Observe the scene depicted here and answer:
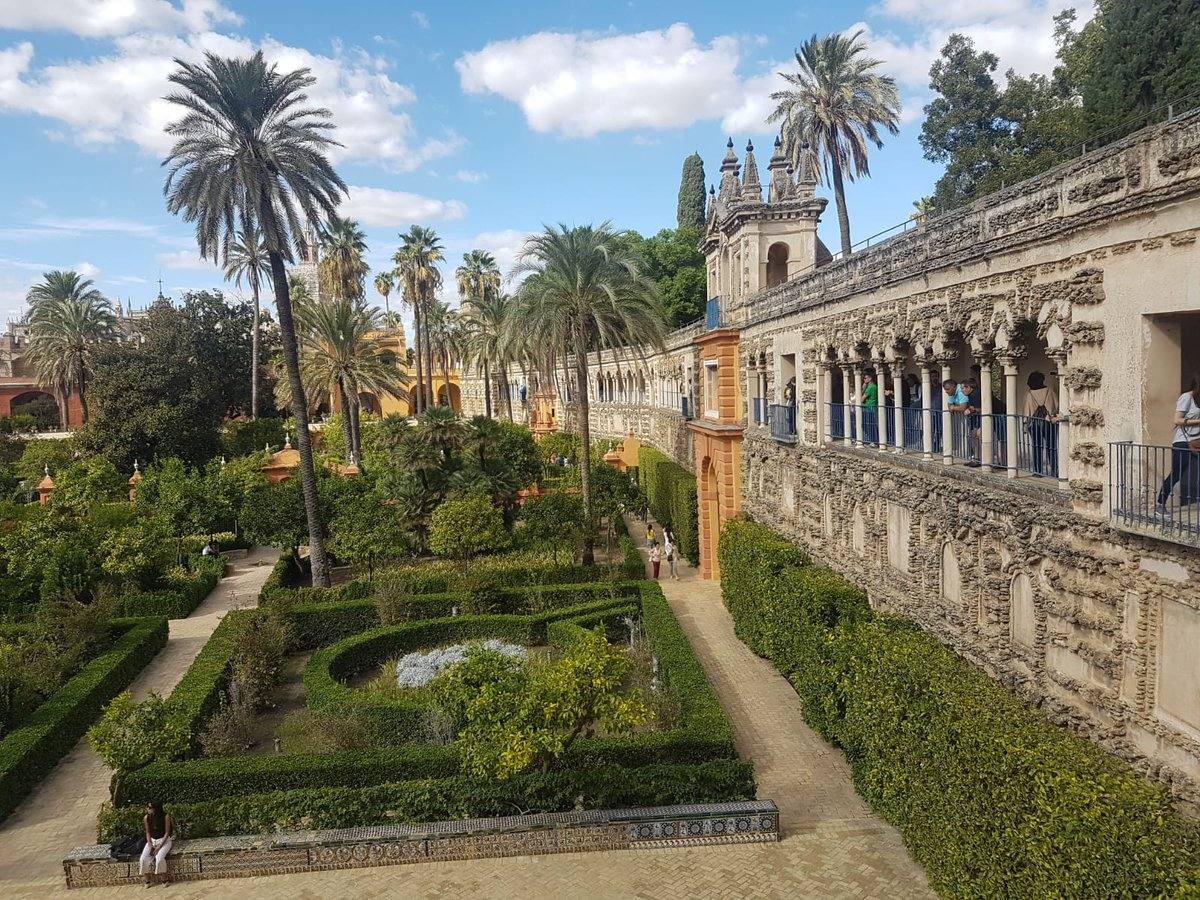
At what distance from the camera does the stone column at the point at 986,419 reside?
11.8 metres

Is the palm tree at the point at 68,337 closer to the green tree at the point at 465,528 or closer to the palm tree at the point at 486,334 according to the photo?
the palm tree at the point at 486,334

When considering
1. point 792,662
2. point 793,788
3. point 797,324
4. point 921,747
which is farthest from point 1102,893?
point 797,324

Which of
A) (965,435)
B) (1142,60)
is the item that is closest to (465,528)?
(965,435)

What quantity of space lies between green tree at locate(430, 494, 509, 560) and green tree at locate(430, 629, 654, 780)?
13.0 m

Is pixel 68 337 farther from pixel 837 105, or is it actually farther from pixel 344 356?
pixel 837 105

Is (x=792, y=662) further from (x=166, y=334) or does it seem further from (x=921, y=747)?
(x=166, y=334)

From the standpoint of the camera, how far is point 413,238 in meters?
58.0

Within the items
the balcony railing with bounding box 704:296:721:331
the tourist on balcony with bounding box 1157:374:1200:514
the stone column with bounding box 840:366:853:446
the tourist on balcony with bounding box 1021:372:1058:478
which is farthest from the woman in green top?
the balcony railing with bounding box 704:296:721:331

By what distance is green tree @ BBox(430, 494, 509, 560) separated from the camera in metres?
25.9

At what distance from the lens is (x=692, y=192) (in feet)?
221

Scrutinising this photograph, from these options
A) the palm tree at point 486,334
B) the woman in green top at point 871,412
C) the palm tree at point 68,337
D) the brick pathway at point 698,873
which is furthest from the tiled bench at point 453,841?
the palm tree at point 68,337

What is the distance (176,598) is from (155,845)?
14998mm

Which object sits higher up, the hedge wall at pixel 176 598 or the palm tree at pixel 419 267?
the palm tree at pixel 419 267

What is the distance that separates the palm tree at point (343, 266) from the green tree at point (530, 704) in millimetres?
52871
